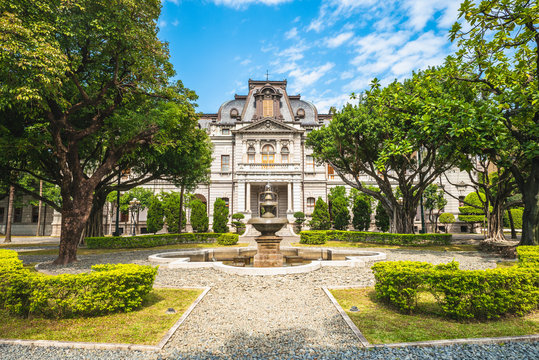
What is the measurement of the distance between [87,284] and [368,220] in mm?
27861

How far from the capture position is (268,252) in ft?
39.5

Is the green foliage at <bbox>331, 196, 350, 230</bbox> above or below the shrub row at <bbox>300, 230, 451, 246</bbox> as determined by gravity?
above

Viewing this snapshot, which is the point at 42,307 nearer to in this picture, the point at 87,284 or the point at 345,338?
the point at 87,284

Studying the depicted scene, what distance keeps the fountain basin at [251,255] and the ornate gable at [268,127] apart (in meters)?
20.9

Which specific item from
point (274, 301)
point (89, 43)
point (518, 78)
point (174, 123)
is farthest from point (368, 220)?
point (89, 43)

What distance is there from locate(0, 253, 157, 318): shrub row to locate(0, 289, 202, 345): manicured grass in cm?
19

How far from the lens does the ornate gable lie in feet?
116

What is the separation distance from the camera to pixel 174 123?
13.4 metres

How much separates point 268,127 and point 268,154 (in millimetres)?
3251

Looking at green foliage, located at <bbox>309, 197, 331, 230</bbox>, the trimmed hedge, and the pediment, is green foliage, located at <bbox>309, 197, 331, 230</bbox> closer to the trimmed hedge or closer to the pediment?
the trimmed hedge

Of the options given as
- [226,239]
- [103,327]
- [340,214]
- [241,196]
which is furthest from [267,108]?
[103,327]

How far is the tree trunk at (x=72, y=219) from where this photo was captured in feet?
40.2

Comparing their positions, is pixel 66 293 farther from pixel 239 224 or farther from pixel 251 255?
pixel 239 224

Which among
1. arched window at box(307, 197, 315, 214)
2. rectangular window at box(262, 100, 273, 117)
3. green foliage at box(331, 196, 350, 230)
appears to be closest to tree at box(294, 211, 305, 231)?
green foliage at box(331, 196, 350, 230)
